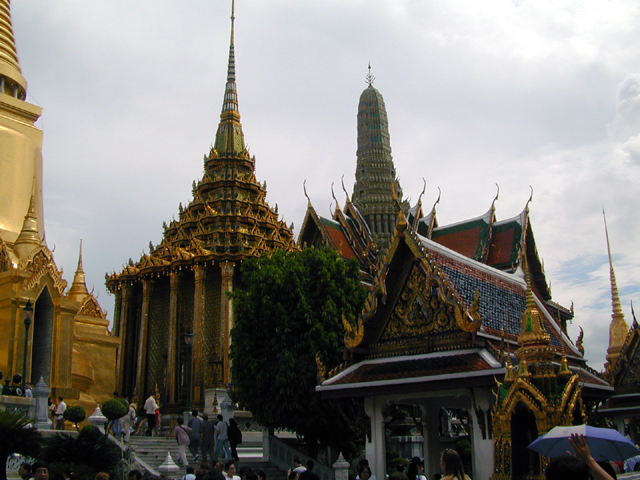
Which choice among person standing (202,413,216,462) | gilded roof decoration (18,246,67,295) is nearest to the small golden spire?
gilded roof decoration (18,246,67,295)

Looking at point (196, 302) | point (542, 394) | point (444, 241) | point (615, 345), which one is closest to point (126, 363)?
point (196, 302)

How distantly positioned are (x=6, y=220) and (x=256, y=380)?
44.2 feet

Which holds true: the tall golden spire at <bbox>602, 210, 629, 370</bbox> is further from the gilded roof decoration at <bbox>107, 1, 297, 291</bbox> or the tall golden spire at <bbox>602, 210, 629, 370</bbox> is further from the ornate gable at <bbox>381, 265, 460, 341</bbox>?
the gilded roof decoration at <bbox>107, 1, 297, 291</bbox>

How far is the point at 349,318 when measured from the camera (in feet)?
52.7

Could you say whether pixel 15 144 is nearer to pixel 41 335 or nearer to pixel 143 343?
pixel 41 335

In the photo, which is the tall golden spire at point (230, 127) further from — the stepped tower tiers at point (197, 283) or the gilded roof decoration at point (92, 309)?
the gilded roof decoration at point (92, 309)

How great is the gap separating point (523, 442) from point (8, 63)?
25.7m

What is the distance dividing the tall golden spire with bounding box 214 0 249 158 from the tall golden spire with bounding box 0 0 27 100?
1076cm

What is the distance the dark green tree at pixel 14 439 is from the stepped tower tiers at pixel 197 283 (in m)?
19.0

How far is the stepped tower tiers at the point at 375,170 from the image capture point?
36781mm

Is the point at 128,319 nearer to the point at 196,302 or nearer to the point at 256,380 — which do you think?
the point at 196,302

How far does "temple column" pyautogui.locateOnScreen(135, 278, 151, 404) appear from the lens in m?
31.9

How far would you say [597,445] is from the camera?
18.9 ft

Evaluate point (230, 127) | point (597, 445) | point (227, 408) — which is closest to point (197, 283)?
point (230, 127)
